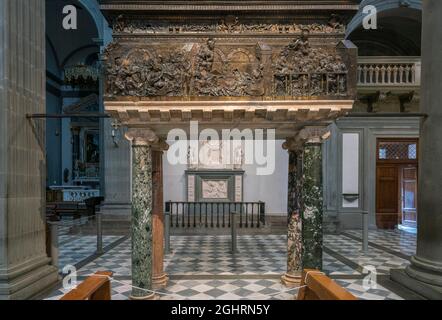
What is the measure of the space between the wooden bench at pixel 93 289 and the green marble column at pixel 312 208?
107 inches

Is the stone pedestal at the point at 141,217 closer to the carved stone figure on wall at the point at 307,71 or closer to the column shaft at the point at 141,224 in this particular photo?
the column shaft at the point at 141,224

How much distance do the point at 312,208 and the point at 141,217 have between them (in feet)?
8.24

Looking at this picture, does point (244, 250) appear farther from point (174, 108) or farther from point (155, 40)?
point (155, 40)

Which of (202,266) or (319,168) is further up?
(319,168)

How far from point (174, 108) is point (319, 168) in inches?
90.1

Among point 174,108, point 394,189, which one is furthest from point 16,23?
point 394,189

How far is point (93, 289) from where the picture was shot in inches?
112

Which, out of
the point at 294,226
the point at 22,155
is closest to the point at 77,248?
the point at 22,155

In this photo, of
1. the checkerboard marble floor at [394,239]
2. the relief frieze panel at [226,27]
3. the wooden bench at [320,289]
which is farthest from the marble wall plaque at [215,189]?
the wooden bench at [320,289]

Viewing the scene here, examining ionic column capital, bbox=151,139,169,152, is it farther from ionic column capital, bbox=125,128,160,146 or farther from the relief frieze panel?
the relief frieze panel

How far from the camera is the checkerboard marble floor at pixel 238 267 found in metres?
4.84
